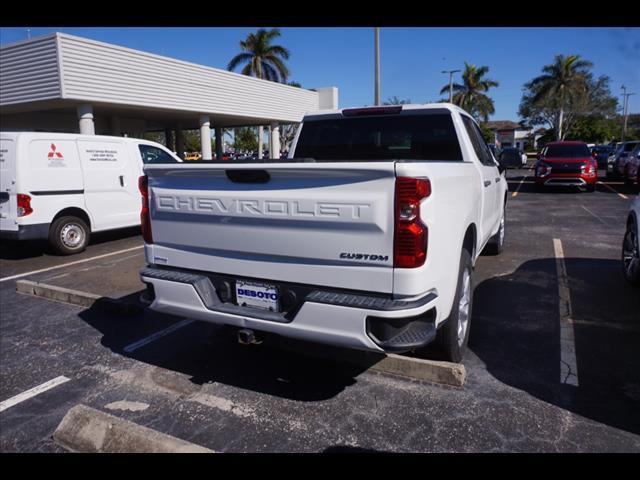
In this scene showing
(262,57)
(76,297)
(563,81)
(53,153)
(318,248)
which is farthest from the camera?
(563,81)

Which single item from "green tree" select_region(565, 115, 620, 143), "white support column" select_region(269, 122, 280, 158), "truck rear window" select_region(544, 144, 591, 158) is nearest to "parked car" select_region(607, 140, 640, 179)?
"truck rear window" select_region(544, 144, 591, 158)

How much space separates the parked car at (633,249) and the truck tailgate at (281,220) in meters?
3.89

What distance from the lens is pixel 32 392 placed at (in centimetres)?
336

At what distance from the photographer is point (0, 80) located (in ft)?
49.5

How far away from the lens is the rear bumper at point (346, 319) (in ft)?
8.26

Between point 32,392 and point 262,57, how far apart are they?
130ft

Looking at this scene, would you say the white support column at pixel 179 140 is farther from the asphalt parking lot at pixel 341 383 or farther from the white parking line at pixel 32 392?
the white parking line at pixel 32 392

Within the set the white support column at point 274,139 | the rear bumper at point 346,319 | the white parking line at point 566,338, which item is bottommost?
the white parking line at point 566,338

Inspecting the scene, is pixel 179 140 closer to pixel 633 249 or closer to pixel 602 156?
pixel 633 249

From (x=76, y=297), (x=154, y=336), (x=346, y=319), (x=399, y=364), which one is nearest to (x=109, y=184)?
(x=76, y=297)

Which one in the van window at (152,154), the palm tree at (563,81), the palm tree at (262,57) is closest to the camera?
the van window at (152,154)

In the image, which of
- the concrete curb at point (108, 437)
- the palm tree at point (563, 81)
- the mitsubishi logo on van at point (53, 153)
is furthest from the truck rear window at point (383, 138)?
the palm tree at point (563, 81)

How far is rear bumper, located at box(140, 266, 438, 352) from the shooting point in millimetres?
2518
